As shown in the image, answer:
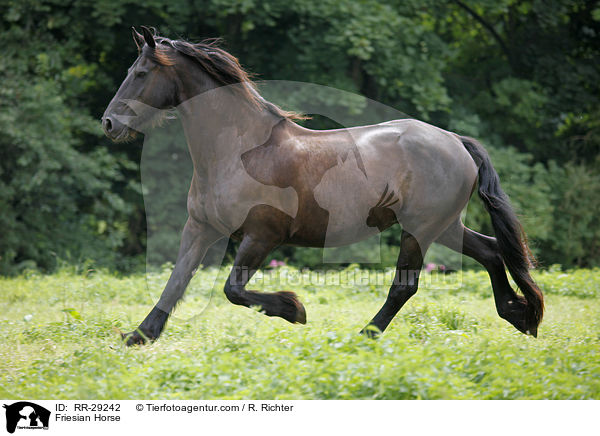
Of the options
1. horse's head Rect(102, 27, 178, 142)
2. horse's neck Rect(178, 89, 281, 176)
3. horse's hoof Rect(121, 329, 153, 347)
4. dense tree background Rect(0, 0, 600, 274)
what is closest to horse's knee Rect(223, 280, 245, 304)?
horse's hoof Rect(121, 329, 153, 347)

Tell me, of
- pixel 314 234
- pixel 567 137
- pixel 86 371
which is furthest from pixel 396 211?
pixel 567 137

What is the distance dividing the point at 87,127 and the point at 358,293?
616cm

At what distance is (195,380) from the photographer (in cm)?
369

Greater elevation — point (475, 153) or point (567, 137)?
point (475, 153)

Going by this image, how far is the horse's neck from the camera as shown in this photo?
4758mm

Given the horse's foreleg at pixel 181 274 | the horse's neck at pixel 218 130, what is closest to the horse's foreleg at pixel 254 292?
the horse's foreleg at pixel 181 274

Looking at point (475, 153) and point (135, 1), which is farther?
point (135, 1)

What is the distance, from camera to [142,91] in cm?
463

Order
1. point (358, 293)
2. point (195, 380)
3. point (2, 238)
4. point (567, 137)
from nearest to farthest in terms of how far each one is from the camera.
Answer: point (195, 380)
point (358, 293)
point (2, 238)
point (567, 137)

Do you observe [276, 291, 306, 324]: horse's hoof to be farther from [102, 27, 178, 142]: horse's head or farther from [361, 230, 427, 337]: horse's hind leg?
[102, 27, 178, 142]: horse's head

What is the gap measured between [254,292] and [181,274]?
0.67 m

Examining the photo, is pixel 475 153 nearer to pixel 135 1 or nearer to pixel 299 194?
pixel 299 194
